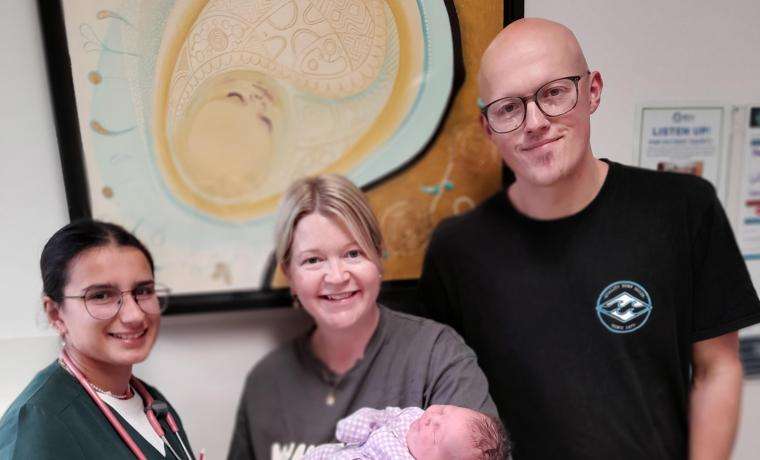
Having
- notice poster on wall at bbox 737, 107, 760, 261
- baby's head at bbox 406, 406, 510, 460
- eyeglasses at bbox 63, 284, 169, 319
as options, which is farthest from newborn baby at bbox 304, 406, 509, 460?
notice poster on wall at bbox 737, 107, 760, 261

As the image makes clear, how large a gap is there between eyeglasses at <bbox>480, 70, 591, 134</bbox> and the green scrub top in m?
0.87

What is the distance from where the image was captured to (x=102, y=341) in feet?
2.81

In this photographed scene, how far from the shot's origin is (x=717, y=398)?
104 cm

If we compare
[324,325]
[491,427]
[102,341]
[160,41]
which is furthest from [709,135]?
[102,341]

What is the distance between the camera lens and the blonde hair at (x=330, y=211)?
0.99 meters

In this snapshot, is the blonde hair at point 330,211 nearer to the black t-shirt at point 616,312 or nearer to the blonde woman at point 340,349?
the blonde woman at point 340,349

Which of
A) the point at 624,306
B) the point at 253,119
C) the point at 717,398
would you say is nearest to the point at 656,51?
the point at 624,306

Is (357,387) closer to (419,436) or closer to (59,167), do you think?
(419,436)

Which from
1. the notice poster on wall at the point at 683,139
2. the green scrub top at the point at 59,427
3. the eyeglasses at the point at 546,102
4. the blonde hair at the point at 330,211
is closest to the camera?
the green scrub top at the point at 59,427

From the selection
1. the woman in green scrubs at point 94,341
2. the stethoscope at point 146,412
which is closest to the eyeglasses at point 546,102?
the woman in green scrubs at point 94,341

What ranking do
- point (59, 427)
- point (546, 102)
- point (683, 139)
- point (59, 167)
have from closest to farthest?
point (59, 427), point (546, 102), point (59, 167), point (683, 139)

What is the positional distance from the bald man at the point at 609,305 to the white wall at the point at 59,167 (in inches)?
5.4

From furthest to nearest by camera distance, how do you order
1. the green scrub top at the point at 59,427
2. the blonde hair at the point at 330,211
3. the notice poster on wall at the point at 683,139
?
the notice poster on wall at the point at 683,139
the blonde hair at the point at 330,211
the green scrub top at the point at 59,427

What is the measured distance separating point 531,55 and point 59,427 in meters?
1.00
